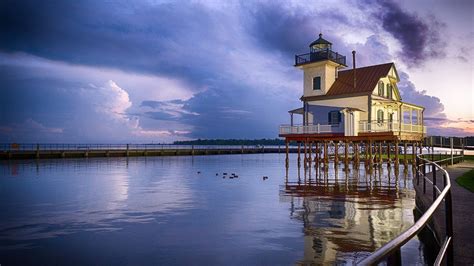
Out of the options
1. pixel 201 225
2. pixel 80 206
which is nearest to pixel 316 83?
pixel 80 206

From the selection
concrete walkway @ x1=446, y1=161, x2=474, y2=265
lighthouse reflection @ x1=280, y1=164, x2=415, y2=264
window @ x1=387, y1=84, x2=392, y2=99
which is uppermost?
window @ x1=387, y1=84, x2=392, y2=99

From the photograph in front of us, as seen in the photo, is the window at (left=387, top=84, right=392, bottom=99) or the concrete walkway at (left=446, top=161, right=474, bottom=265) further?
the window at (left=387, top=84, right=392, bottom=99)

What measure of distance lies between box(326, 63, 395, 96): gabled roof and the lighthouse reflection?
15.0 meters

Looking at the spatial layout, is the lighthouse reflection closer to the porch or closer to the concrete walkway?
the concrete walkway

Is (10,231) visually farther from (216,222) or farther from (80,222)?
(216,222)

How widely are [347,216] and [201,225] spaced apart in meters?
5.14

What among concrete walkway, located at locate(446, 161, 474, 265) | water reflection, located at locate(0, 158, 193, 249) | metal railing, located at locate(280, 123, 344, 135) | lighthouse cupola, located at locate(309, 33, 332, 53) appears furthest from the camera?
lighthouse cupola, located at locate(309, 33, 332, 53)

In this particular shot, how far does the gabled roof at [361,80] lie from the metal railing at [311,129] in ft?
12.8

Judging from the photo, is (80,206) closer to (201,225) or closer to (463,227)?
(201,225)

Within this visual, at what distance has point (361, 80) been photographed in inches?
1416

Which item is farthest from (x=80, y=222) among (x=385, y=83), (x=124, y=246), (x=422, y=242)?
(x=385, y=83)

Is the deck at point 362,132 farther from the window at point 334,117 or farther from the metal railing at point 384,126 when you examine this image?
the window at point 334,117

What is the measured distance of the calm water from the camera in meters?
8.65

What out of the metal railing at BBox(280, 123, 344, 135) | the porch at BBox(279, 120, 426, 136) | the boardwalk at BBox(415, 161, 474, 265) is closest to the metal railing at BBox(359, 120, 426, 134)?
the porch at BBox(279, 120, 426, 136)
